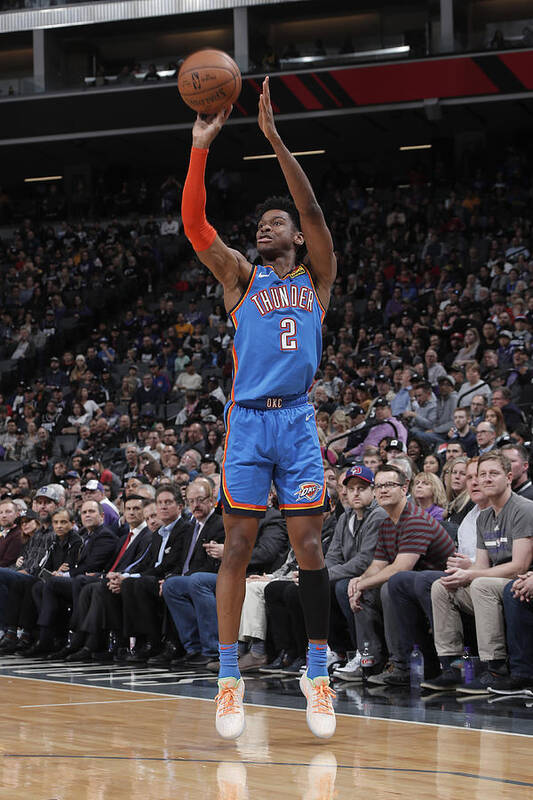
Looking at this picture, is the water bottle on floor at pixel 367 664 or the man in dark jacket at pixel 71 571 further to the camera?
the man in dark jacket at pixel 71 571

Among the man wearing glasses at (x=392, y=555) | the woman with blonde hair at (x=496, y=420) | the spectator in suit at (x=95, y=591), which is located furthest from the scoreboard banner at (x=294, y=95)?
the man wearing glasses at (x=392, y=555)

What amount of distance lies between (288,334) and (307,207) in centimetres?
51

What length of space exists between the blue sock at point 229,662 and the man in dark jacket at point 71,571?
4.48m

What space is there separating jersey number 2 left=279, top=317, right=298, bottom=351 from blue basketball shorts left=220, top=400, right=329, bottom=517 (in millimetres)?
249

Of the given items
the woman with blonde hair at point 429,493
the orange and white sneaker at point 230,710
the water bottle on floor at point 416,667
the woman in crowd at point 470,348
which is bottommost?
the water bottle on floor at point 416,667

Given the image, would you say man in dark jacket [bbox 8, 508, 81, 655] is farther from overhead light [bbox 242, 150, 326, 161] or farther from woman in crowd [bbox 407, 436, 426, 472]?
overhead light [bbox 242, 150, 326, 161]

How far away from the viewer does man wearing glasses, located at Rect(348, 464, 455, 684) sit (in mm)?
6199

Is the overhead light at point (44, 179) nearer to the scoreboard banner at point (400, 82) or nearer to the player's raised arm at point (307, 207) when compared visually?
the scoreboard banner at point (400, 82)

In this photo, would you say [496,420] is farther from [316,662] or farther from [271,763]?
[271,763]

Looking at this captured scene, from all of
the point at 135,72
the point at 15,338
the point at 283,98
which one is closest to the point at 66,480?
the point at 15,338

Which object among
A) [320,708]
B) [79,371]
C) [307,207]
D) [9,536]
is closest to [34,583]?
[9,536]

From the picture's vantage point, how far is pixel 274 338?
→ 4188mm

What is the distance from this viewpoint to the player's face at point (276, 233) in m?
4.35

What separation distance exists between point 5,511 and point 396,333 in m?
6.87
